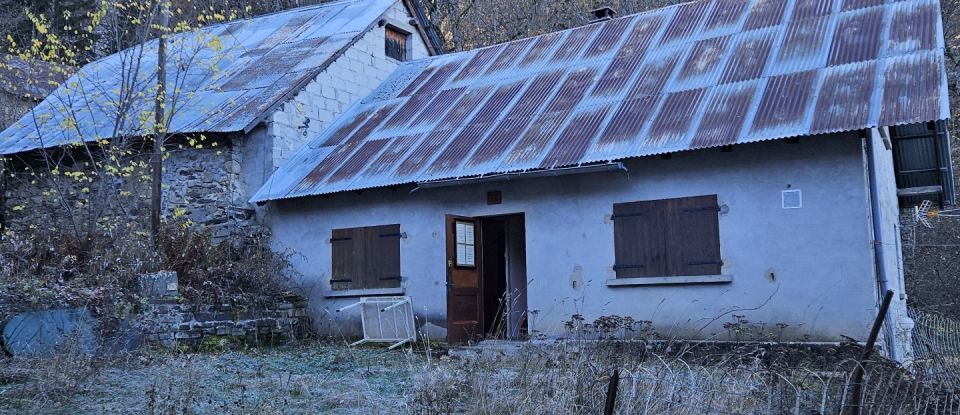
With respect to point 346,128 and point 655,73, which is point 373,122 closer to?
point 346,128

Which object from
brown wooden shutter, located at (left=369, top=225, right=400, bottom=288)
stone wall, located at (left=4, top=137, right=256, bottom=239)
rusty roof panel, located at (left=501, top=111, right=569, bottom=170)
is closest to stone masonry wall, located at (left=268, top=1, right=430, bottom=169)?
stone wall, located at (left=4, top=137, right=256, bottom=239)

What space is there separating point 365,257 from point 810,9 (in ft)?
24.4

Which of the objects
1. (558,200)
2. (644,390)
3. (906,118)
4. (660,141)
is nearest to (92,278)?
(558,200)

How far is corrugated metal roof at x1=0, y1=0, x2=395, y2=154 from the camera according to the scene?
14.2 metres

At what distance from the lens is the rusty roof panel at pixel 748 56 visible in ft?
36.9

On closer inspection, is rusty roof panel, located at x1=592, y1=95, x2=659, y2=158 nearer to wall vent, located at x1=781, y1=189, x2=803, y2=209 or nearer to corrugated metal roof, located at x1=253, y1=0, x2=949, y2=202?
corrugated metal roof, located at x1=253, y1=0, x2=949, y2=202

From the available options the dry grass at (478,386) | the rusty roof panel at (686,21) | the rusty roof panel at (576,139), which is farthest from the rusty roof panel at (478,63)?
the dry grass at (478,386)

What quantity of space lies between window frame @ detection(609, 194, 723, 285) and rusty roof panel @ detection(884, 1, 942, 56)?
2.90 m

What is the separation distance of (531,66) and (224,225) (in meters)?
5.74

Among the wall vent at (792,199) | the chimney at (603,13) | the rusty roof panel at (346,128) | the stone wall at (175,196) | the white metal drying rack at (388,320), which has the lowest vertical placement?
the white metal drying rack at (388,320)

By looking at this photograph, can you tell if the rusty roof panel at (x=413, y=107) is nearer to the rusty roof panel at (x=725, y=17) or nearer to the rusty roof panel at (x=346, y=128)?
the rusty roof panel at (x=346, y=128)

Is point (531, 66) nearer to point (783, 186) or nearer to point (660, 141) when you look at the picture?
point (660, 141)

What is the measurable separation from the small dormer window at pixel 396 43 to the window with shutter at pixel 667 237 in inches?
323

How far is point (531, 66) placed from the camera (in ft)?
47.4
